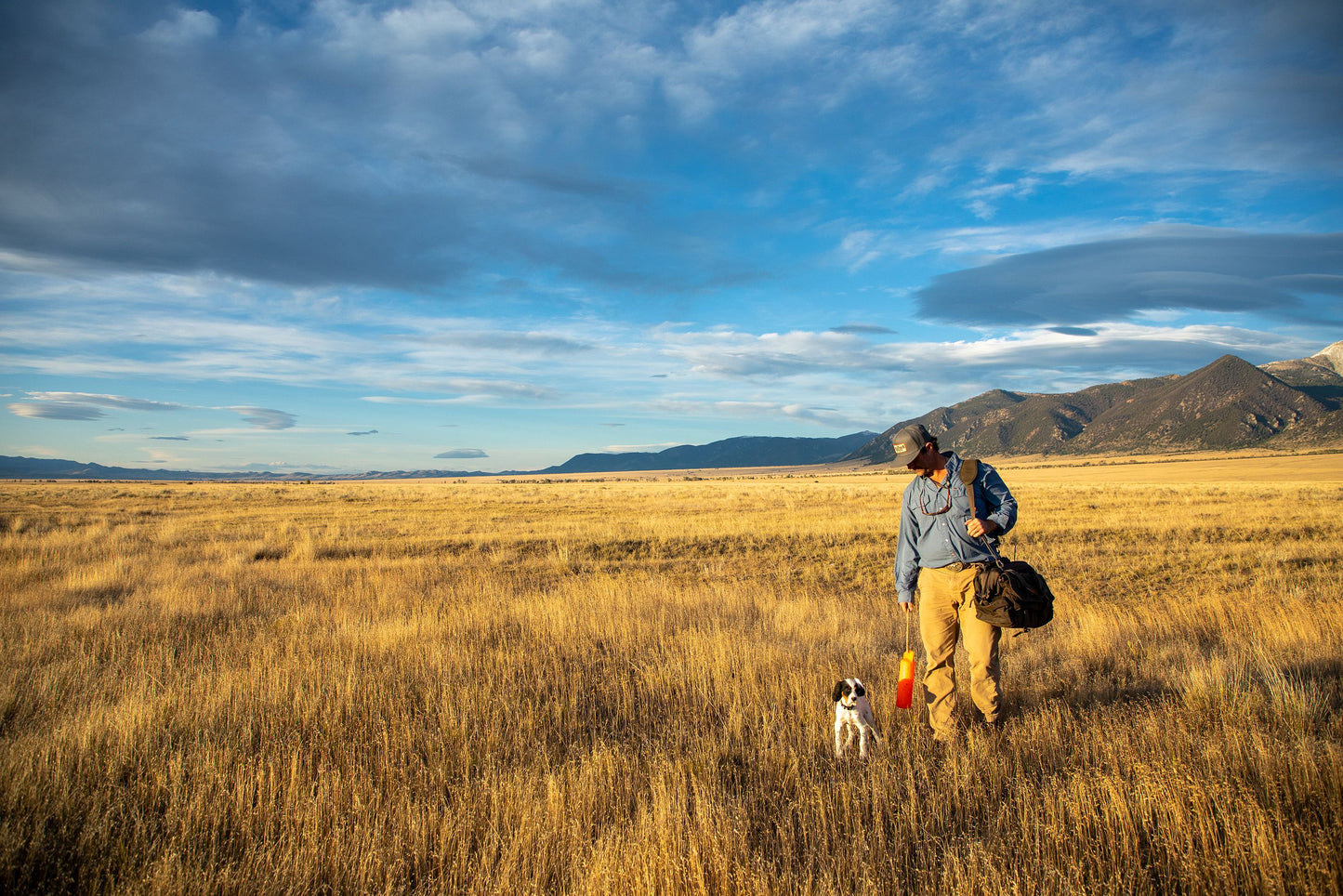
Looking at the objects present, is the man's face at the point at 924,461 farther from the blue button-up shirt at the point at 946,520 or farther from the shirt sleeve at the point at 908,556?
the shirt sleeve at the point at 908,556

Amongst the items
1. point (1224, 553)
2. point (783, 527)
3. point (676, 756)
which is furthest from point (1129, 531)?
point (676, 756)

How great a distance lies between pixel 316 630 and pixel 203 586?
4.25 metres

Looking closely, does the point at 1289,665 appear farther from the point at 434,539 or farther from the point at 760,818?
the point at 434,539

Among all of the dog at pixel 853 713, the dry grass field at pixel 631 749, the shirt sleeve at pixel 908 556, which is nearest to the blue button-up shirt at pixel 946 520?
the shirt sleeve at pixel 908 556

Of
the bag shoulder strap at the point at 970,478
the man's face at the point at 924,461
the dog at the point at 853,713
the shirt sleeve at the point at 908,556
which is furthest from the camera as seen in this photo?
the shirt sleeve at the point at 908,556

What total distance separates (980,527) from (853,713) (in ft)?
4.97

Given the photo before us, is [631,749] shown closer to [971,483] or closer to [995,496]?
[971,483]

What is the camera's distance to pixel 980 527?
4195mm

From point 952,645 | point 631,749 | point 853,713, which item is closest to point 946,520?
point 952,645

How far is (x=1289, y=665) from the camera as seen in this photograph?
19.0 feet

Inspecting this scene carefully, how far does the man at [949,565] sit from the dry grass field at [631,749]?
326mm

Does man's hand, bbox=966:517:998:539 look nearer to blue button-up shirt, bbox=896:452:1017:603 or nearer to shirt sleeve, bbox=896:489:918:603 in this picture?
blue button-up shirt, bbox=896:452:1017:603

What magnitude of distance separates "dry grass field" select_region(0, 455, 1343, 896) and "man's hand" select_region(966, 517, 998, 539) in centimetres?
140

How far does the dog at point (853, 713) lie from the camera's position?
413 centimetres
